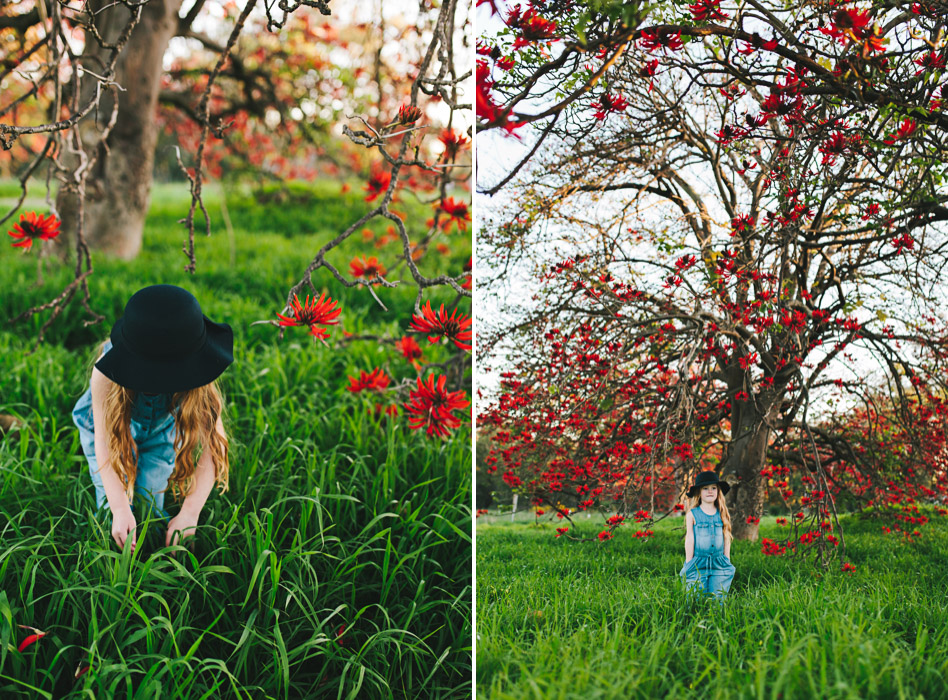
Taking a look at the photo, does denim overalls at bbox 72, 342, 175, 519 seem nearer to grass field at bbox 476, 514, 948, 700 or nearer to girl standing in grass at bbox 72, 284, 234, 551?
girl standing in grass at bbox 72, 284, 234, 551

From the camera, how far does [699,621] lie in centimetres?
104

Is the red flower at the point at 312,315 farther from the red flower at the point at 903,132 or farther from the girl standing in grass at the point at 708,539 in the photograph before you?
the red flower at the point at 903,132

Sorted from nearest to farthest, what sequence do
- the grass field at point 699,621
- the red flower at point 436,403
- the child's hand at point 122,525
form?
the grass field at point 699,621 < the child's hand at point 122,525 < the red flower at point 436,403

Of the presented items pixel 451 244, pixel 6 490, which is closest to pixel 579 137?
pixel 6 490

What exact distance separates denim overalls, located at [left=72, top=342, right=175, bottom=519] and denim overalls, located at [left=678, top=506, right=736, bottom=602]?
4.68 ft

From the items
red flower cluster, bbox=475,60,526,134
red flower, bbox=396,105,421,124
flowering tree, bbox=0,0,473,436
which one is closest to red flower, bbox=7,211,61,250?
flowering tree, bbox=0,0,473,436

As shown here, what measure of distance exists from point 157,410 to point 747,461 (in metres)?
1.58

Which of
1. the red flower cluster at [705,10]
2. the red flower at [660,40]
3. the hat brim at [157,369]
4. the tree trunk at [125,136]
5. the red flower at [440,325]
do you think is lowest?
the hat brim at [157,369]

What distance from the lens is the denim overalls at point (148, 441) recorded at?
1622mm

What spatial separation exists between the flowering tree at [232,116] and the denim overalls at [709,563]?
713 millimetres

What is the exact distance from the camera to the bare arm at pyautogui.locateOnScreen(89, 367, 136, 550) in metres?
1.46

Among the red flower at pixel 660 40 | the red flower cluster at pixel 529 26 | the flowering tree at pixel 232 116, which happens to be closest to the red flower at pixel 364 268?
the flowering tree at pixel 232 116

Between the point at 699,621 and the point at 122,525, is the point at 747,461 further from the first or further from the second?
the point at 122,525

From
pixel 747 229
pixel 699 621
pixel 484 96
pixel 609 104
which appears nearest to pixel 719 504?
pixel 699 621
